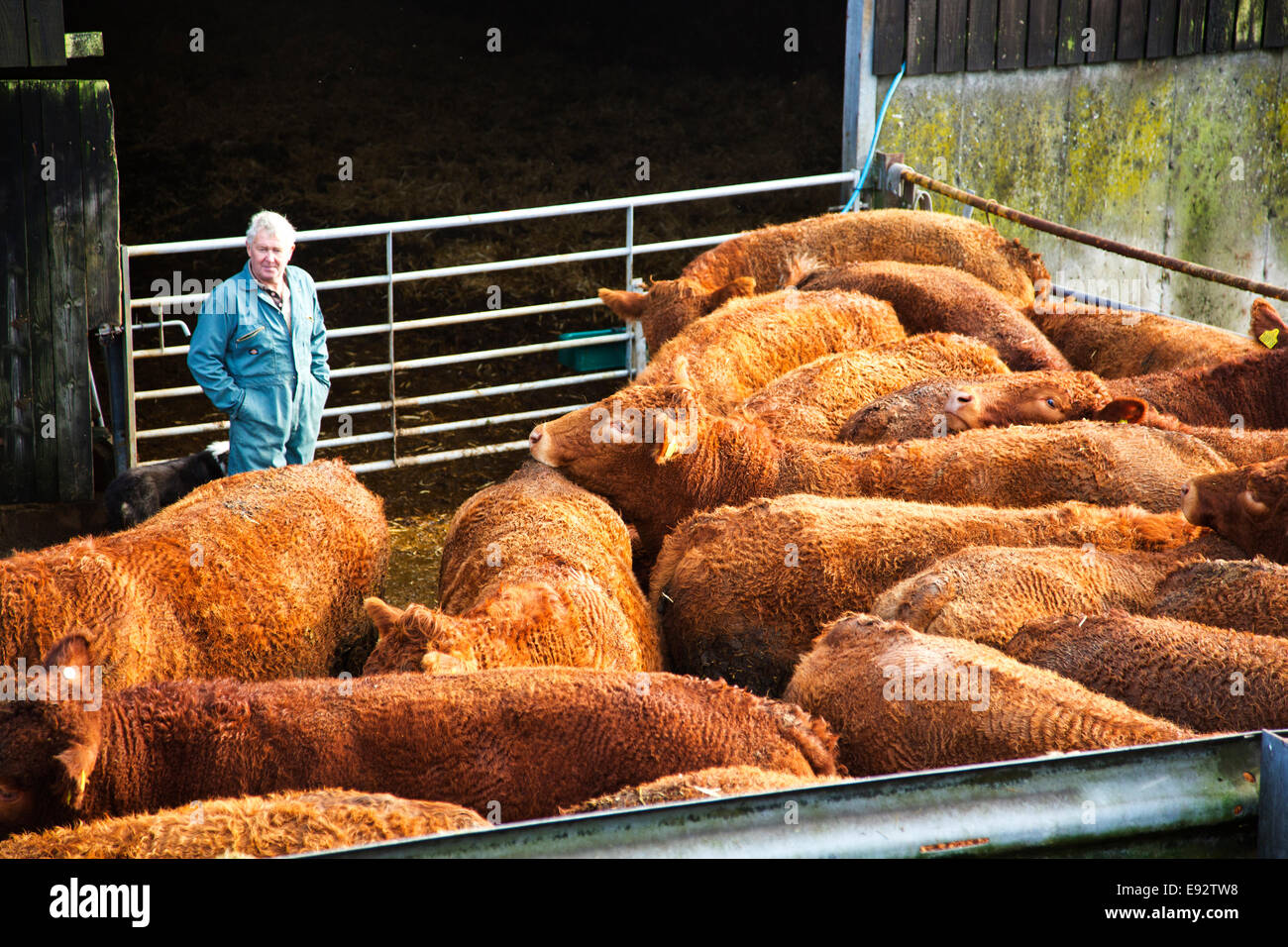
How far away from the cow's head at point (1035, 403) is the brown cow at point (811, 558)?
105cm

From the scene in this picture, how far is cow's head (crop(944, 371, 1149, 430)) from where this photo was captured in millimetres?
6426

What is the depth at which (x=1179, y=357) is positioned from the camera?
7594mm

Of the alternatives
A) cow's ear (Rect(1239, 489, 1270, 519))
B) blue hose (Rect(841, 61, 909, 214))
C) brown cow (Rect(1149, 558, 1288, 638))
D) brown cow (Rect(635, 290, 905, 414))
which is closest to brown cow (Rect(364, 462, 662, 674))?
brown cow (Rect(635, 290, 905, 414))

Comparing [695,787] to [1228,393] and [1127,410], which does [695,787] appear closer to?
[1127,410]

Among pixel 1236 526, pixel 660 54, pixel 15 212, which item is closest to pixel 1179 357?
pixel 1236 526

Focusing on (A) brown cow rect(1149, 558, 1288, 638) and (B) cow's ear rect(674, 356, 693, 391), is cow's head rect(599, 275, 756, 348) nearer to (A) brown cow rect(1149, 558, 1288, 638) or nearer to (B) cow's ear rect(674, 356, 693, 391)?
(B) cow's ear rect(674, 356, 693, 391)

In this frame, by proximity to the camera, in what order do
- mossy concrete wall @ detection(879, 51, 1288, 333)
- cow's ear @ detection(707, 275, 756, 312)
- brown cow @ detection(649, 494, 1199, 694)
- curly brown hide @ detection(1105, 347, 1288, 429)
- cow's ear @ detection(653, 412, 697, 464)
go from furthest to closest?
mossy concrete wall @ detection(879, 51, 1288, 333), cow's ear @ detection(707, 275, 756, 312), curly brown hide @ detection(1105, 347, 1288, 429), cow's ear @ detection(653, 412, 697, 464), brown cow @ detection(649, 494, 1199, 694)

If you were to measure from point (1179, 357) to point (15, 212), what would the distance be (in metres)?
6.65

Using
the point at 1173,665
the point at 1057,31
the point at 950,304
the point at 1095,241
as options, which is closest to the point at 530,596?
the point at 1173,665

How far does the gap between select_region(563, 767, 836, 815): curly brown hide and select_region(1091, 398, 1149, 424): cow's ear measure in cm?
342

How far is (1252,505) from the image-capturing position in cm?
505

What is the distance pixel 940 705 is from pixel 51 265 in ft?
18.3

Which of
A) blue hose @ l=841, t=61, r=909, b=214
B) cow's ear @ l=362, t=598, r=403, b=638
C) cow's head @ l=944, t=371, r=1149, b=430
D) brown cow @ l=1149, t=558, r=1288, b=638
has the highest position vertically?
blue hose @ l=841, t=61, r=909, b=214

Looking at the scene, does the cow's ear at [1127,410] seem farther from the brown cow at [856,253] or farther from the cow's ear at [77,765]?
the cow's ear at [77,765]
